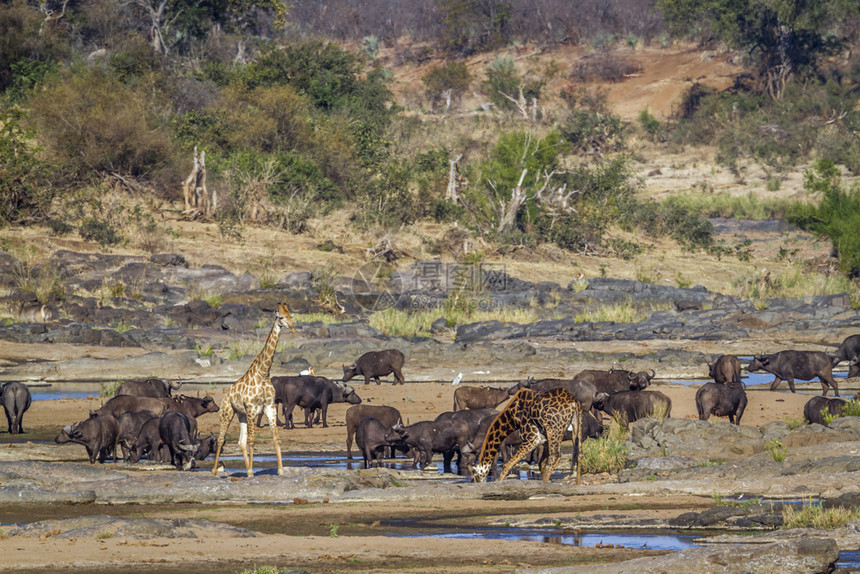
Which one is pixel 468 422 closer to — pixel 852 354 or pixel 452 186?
pixel 852 354

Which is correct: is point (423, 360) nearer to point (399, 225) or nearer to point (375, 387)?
point (375, 387)

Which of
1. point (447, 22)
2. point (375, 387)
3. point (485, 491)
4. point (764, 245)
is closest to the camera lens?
point (485, 491)

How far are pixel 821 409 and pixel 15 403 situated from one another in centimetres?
1173

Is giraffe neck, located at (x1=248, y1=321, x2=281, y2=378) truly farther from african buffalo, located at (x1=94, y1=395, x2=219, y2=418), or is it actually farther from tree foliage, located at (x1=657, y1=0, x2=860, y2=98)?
tree foliage, located at (x1=657, y1=0, x2=860, y2=98)

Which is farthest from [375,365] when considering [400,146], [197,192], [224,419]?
[400,146]

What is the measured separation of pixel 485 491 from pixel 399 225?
3055 centimetres

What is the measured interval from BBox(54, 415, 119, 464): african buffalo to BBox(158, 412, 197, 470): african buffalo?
2.73ft

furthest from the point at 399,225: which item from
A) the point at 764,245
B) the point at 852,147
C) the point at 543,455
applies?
the point at 543,455

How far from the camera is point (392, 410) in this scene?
16.8m

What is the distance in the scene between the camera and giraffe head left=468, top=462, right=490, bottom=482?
1380 cm

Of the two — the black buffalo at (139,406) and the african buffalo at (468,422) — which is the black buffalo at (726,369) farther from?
the black buffalo at (139,406)

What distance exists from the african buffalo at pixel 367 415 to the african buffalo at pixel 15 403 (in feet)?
17.1

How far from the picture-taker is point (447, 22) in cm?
8531

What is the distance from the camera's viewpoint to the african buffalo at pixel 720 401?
17938mm
